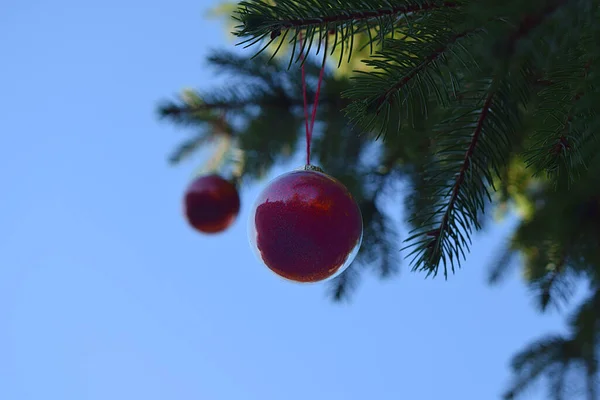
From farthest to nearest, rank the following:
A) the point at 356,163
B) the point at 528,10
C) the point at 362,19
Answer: the point at 356,163, the point at 362,19, the point at 528,10

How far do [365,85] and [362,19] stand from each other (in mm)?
119

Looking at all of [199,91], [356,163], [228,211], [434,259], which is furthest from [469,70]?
[199,91]

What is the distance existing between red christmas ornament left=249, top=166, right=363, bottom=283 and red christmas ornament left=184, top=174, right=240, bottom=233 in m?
1.04

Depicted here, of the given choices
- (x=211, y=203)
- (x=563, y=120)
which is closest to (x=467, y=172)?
(x=563, y=120)

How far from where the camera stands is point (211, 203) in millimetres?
2355

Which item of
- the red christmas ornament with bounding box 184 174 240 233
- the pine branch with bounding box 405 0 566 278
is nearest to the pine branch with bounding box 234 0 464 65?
the pine branch with bounding box 405 0 566 278

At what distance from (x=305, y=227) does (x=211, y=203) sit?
3.79 feet

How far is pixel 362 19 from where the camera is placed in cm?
109

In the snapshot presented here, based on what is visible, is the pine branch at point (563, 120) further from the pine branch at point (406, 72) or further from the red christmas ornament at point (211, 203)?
the red christmas ornament at point (211, 203)

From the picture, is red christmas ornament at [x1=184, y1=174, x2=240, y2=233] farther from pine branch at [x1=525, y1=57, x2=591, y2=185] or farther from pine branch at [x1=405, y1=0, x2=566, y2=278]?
pine branch at [x1=525, y1=57, x2=591, y2=185]

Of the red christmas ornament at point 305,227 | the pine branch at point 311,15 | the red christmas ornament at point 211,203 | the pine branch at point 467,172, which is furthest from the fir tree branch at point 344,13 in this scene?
the red christmas ornament at point 211,203

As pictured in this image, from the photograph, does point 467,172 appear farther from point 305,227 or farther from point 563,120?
point 305,227

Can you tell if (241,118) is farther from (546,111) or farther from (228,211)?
(546,111)

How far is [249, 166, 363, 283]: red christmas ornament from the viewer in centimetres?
126
